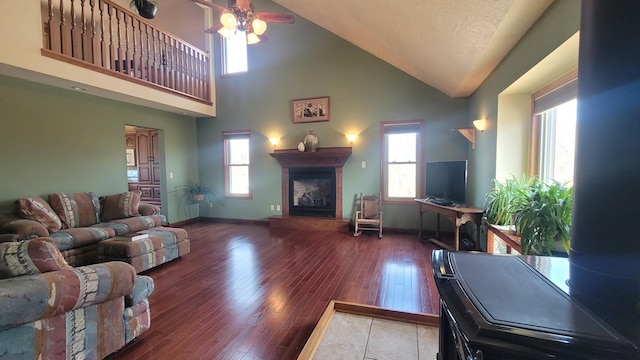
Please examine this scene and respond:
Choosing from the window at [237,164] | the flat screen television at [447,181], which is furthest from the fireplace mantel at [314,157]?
the flat screen television at [447,181]

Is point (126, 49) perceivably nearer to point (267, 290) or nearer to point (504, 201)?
point (267, 290)

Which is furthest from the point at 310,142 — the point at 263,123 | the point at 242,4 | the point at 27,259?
the point at 27,259

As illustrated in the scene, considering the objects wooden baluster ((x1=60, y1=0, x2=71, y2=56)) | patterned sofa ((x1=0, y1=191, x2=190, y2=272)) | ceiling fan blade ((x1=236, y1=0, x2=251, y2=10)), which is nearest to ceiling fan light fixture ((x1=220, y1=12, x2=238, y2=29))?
ceiling fan blade ((x1=236, y1=0, x2=251, y2=10))

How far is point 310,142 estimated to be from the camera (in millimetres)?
5230

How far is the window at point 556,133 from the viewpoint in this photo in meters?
2.23

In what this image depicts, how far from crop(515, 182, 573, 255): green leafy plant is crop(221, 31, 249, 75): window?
590 centimetres

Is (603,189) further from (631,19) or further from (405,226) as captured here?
(405,226)

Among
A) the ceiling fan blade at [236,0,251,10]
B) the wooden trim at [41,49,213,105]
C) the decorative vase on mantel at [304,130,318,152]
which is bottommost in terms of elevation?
the decorative vase on mantel at [304,130,318,152]

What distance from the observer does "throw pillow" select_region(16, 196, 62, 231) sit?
129 inches

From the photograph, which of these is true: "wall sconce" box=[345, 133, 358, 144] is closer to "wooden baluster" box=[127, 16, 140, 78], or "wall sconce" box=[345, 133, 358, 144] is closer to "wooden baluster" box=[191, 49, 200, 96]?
"wooden baluster" box=[191, 49, 200, 96]

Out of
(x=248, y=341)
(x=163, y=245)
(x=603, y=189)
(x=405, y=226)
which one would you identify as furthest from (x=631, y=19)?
(x=405, y=226)

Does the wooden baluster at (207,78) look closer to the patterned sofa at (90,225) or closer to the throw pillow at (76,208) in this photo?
the patterned sofa at (90,225)

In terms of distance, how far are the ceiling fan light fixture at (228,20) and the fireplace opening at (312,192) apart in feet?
9.84

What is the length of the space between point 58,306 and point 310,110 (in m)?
4.66
